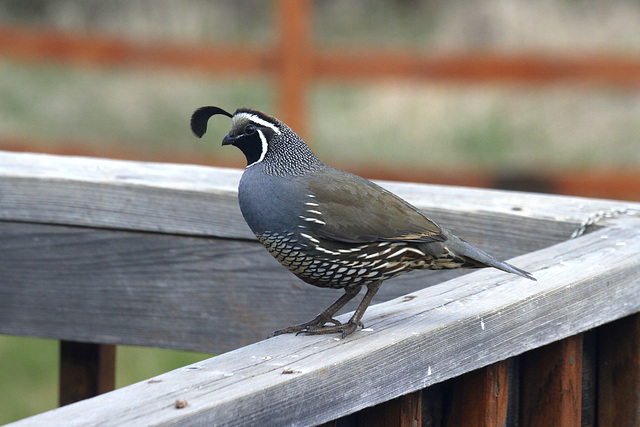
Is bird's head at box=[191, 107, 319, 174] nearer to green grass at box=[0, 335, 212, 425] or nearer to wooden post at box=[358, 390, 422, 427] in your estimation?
wooden post at box=[358, 390, 422, 427]

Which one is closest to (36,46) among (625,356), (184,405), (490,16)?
(625,356)

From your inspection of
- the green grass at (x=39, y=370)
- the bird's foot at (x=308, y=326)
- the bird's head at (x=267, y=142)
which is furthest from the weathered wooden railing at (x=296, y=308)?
the green grass at (x=39, y=370)

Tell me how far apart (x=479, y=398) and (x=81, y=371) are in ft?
5.44

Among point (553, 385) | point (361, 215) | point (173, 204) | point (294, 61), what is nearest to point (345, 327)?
point (361, 215)

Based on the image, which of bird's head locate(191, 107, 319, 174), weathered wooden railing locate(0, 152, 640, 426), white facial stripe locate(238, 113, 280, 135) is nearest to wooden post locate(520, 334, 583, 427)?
weathered wooden railing locate(0, 152, 640, 426)

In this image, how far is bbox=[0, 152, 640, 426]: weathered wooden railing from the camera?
1773 millimetres

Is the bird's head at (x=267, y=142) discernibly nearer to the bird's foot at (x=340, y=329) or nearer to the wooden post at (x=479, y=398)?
the bird's foot at (x=340, y=329)

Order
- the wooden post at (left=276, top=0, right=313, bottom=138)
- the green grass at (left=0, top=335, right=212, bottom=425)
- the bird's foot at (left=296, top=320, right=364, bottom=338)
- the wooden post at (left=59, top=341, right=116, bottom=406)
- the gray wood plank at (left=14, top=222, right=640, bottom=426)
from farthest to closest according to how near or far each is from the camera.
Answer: the wooden post at (left=276, top=0, right=313, bottom=138), the green grass at (left=0, top=335, right=212, bottom=425), the wooden post at (left=59, top=341, right=116, bottom=406), the bird's foot at (left=296, top=320, right=364, bottom=338), the gray wood plank at (left=14, top=222, right=640, bottom=426)

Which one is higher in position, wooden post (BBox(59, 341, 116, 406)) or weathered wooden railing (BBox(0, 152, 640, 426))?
weathered wooden railing (BBox(0, 152, 640, 426))

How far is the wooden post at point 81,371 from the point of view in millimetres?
3344

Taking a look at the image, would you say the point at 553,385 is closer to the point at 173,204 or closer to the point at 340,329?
the point at 340,329

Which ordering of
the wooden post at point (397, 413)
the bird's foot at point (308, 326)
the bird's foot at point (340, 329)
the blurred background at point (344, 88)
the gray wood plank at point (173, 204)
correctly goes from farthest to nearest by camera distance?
the blurred background at point (344, 88) < the gray wood plank at point (173, 204) < the bird's foot at point (308, 326) < the bird's foot at point (340, 329) < the wooden post at point (397, 413)

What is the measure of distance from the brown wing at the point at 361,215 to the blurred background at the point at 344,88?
375 cm

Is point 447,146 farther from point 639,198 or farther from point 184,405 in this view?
point 184,405
